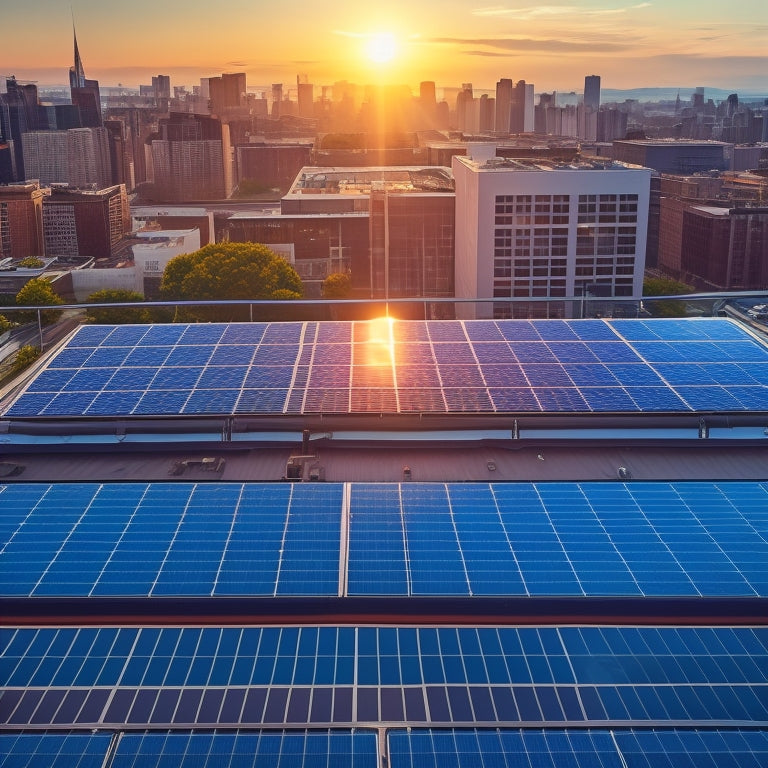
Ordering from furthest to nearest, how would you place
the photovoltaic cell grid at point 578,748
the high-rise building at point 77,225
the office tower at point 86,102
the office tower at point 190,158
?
the office tower at point 86,102 < the office tower at point 190,158 < the high-rise building at point 77,225 < the photovoltaic cell grid at point 578,748

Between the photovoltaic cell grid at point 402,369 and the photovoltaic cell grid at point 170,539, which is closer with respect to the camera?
the photovoltaic cell grid at point 170,539

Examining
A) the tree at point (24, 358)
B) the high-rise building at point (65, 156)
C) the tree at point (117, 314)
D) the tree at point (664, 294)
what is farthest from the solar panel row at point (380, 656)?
the high-rise building at point (65, 156)

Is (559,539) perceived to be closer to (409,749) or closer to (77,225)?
(409,749)

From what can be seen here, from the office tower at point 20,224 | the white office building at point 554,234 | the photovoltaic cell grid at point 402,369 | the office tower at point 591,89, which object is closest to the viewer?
the photovoltaic cell grid at point 402,369

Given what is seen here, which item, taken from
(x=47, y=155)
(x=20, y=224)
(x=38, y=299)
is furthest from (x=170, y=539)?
(x=47, y=155)

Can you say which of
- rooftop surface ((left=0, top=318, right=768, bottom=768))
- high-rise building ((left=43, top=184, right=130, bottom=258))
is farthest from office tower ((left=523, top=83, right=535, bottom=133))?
rooftop surface ((left=0, top=318, right=768, bottom=768))

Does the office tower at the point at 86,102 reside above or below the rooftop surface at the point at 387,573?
above

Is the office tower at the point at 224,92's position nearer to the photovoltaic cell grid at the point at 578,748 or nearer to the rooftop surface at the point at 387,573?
the rooftop surface at the point at 387,573
